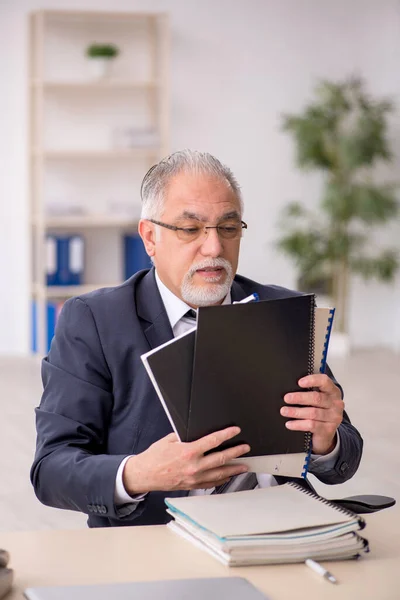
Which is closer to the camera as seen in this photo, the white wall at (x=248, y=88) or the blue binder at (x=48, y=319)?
the blue binder at (x=48, y=319)

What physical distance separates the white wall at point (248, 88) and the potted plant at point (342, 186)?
0.27m

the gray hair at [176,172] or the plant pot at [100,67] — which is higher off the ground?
the plant pot at [100,67]

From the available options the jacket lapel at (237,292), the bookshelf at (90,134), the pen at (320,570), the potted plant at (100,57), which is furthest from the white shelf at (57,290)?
the pen at (320,570)

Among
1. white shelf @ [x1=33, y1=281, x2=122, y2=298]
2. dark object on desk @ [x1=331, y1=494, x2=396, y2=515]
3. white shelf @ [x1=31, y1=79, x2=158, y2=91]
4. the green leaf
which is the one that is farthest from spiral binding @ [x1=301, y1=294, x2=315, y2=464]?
the green leaf

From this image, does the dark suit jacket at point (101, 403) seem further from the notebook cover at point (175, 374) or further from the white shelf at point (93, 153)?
the white shelf at point (93, 153)

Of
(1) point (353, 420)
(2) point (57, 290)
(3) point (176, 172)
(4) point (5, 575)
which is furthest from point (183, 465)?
(2) point (57, 290)

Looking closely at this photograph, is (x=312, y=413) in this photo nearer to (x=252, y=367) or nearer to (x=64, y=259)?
(x=252, y=367)

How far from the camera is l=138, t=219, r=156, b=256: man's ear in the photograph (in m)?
1.99

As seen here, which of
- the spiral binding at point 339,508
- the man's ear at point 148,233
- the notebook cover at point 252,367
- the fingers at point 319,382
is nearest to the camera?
the spiral binding at point 339,508

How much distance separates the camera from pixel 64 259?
703cm

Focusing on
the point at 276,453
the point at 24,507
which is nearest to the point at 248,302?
the point at 276,453

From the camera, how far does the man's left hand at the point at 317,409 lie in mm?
1695

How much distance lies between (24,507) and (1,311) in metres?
3.57

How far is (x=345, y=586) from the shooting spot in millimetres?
1357
